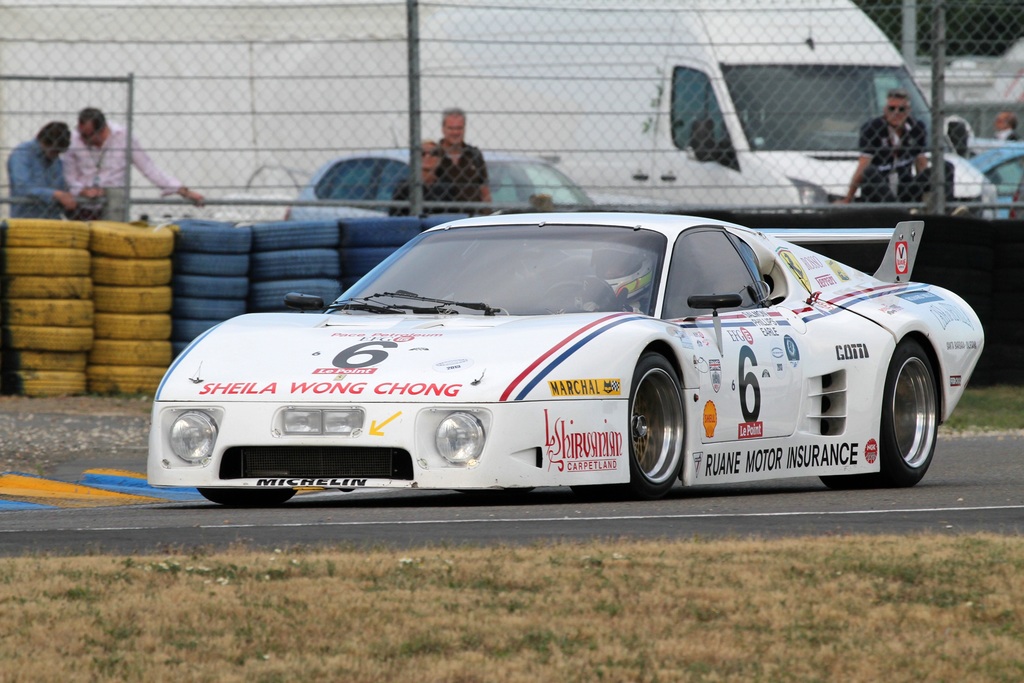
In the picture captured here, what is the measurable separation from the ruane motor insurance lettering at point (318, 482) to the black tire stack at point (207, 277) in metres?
5.97

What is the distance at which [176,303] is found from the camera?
1298 cm

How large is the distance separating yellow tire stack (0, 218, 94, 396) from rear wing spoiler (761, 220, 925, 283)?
5.19 m

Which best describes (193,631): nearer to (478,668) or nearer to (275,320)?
(478,668)

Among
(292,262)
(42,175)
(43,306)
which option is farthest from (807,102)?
(43,306)

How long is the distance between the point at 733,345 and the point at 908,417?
4.86ft

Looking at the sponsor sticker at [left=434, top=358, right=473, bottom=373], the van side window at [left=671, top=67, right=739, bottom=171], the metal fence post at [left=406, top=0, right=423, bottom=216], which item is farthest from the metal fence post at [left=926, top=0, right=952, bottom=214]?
the sponsor sticker at [left=434, top=358, right=473, bottom=373]

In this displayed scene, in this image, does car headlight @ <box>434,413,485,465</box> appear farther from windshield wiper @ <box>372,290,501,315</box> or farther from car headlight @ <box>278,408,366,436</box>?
windshield wiper @ <box>372,290,501,315</box>

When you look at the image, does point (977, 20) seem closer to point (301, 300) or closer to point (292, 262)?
point (292, 262)

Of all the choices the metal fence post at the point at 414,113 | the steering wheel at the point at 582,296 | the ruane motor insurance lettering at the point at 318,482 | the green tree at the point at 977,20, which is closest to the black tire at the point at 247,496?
the ruane motor insurance lettering at the point at 318,482

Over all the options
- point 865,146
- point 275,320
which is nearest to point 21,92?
point 865,146

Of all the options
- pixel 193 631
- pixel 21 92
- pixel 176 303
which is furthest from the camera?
pixel 21 92

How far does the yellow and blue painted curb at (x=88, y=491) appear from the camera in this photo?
825cm

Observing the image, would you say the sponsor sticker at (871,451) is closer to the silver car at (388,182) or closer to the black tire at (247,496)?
the black tire at (247,496)

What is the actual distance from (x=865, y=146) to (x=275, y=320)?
22.9 ft
